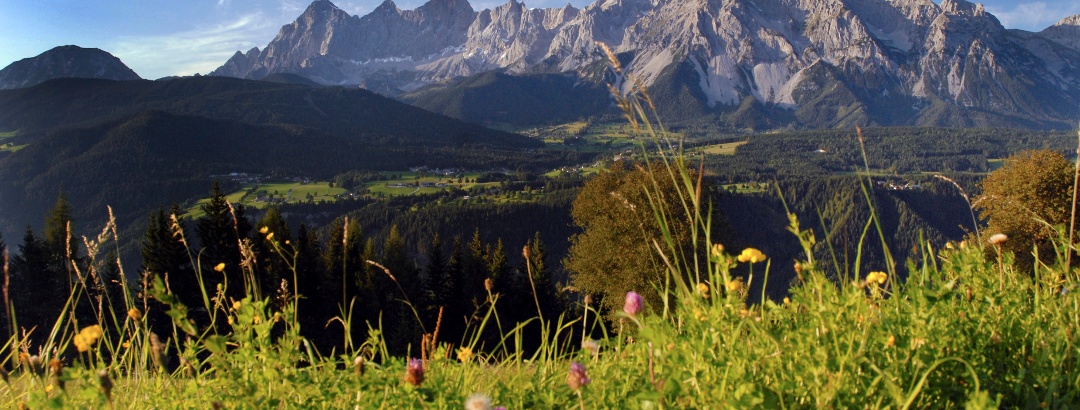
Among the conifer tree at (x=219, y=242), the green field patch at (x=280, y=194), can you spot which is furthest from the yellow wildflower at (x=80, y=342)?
the green field patch at (x=280, y=194)

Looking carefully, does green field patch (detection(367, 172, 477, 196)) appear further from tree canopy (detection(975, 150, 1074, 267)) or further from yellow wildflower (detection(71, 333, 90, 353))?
yellow wildflower (detection(71, 333, 90, 353))

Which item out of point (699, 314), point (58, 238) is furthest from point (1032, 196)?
point (58, 238)

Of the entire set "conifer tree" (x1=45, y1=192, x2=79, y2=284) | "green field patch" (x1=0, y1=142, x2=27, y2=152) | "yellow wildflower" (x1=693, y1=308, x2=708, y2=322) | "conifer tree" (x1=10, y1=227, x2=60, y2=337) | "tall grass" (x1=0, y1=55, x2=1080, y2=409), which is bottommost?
"conifer tree" (x1=10, y1=227, x2=60, y2=337)

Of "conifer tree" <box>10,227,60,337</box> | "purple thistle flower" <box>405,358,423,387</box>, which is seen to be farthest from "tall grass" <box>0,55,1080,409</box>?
"conifer tree" <box>10,227,60,337</box>

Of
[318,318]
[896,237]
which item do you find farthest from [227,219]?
[896,237]

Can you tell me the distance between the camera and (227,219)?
26219mm

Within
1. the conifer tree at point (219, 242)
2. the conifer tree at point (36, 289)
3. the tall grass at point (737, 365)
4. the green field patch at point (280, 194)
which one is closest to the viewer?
the tall grass at point (737, 365)

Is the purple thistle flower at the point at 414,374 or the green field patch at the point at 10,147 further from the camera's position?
the green field patch at the point at 10,147

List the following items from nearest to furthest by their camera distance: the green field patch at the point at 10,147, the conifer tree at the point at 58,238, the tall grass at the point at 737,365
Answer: the tall grass at the point at 737,365, the conifer tree at the point at 58,238, the green field patch at the point at 10,147

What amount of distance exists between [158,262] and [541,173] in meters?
150

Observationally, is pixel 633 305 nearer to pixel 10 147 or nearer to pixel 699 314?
pixel 699 314

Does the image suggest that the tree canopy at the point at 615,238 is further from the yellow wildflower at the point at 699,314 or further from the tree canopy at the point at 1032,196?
the yellow wildflower at the point at 699,314

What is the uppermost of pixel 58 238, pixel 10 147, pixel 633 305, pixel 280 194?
pixel 10 147

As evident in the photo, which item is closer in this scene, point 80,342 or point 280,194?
point 80,342
